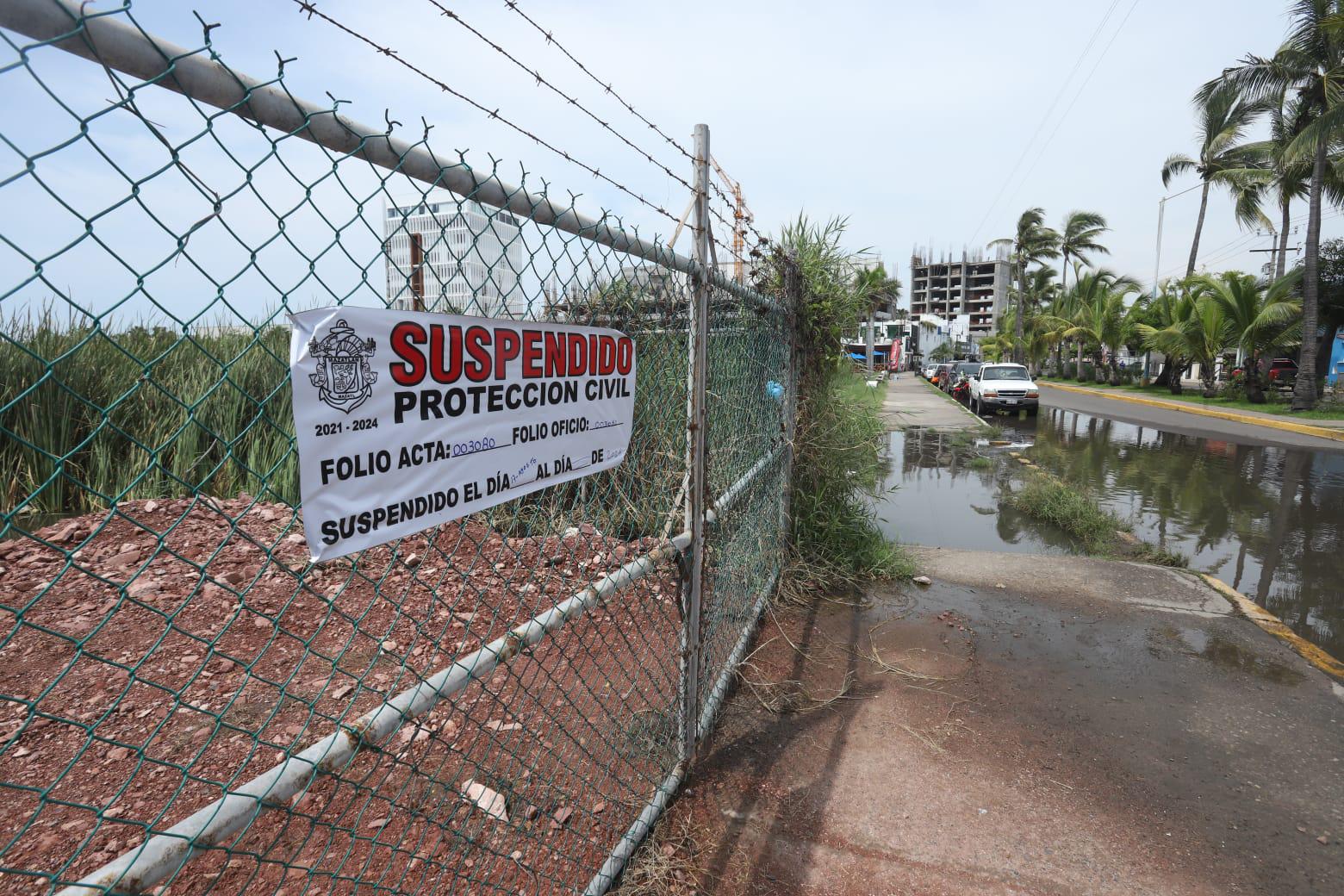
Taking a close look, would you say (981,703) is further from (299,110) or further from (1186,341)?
(1186,341)

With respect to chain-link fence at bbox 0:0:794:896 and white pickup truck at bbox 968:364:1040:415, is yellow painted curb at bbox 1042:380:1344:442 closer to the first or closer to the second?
white pickup truck at bbox 968:364:1040:415

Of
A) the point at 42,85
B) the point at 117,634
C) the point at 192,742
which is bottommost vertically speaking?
the point at 192,742

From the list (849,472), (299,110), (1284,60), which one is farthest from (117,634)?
(1284,60)

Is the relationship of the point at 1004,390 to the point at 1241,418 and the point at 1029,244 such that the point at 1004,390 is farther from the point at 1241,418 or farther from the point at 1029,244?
the point at 1029,244

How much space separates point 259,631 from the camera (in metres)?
3.79

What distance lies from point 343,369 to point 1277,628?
599 centimetres

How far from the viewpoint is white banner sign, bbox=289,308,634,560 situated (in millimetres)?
1245

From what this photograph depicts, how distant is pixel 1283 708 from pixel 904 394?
25045mm

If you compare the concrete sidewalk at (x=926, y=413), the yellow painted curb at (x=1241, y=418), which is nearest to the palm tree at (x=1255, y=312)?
the yellow painted curb at (x=1241, y=418)

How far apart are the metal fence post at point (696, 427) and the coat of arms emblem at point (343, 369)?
1.66 meters

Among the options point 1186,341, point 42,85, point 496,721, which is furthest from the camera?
point 1186,341

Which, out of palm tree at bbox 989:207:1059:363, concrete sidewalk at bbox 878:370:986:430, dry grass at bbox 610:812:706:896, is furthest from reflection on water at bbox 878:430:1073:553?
palm tree at bbox 989:207:1059:363

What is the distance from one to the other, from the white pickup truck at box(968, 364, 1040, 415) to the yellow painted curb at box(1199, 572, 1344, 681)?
1525 centimetres

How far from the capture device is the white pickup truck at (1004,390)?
2005 cm
